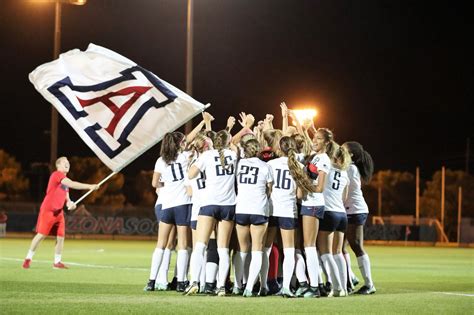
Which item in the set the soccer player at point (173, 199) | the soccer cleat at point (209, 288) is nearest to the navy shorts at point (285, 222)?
the soccer cleat at point (209, 288)

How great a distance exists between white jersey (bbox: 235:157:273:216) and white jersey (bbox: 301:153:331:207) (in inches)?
24.8

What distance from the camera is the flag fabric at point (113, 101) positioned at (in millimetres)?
14570

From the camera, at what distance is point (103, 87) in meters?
14.9

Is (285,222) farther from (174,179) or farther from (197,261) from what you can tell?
(174,179)

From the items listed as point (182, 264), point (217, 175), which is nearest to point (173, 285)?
point (182, 264)

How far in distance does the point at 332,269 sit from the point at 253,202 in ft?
5.58

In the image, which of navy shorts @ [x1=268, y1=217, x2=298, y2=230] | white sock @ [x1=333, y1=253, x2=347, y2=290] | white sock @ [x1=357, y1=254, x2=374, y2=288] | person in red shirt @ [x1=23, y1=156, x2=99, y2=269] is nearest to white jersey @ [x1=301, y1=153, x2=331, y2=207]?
navy shorts @ [x1=268, y1=217, x2=298, y2=230]

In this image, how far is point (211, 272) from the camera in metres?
14.4

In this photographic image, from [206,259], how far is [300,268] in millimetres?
1496

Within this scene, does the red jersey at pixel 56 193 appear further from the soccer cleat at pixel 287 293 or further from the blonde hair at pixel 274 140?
the soccer cleat at pixel 287 293

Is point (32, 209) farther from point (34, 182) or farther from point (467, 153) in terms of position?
point (467, 153)

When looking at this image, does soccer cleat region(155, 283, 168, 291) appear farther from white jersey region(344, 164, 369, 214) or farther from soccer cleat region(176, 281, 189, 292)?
white jersey region(344, 164, 369, 214)

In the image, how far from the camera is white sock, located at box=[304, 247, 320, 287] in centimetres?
1391

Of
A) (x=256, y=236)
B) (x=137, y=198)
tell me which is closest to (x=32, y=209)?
(x=137, y=198)
